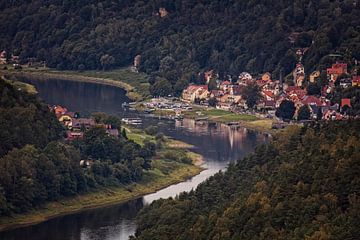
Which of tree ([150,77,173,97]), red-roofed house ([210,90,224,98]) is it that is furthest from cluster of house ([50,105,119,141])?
tree ([150,77,173,97])

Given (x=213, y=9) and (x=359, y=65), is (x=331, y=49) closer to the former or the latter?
(x=359, y=65)

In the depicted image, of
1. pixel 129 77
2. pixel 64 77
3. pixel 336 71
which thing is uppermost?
pixel 336 71

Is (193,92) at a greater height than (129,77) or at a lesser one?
greater

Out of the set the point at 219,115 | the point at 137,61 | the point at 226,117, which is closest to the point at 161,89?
the point at 219,115

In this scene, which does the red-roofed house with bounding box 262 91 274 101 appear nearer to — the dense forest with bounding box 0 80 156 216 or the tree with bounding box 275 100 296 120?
the tree with bounding box 275 100 296 120

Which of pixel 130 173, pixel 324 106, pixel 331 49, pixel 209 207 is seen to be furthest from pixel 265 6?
pixel 209 207

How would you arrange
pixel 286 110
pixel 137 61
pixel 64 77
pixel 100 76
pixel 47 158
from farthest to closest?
1. pixel 137 61
2. pixel 64 77
3. pixel 100 76
4. pixel 286 110
5. pixel 47 158

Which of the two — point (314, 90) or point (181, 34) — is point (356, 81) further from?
point (181, 34)
